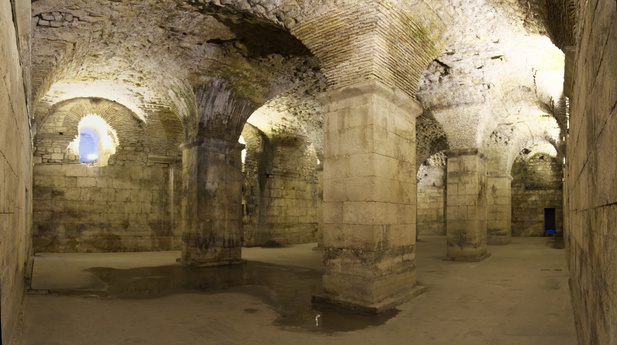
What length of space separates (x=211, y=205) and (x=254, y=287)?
3.23 m

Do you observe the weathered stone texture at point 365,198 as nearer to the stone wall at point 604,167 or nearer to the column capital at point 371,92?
the column capital at point 371,92

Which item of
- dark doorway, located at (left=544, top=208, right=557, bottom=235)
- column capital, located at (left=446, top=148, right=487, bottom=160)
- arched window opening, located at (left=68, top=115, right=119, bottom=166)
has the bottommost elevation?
dark doorway, located at (left=544, top=208, right=557, bottom=235)

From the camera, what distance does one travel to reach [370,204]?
5.48 metres

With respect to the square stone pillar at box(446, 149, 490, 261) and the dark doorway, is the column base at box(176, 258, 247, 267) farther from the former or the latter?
the dark doorway

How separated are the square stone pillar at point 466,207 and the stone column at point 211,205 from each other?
520cm

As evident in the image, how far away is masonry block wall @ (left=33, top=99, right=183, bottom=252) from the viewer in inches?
477

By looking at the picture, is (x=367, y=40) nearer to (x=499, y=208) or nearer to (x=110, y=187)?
(x=110, y=187)

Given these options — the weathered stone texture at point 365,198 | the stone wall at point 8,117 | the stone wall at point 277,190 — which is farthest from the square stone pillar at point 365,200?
the stone wall at point 277,190

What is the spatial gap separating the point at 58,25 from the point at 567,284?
8773 mm

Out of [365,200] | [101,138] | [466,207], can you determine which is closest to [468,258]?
[466,207]

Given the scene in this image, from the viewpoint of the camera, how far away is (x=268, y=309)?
5.64m

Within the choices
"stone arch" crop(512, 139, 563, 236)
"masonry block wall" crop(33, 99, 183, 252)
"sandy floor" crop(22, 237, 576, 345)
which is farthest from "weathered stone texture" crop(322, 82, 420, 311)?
"stone arch" crop(512, 139, 563, 236)

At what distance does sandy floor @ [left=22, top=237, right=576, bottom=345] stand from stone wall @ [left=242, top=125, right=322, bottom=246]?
6.12 metres

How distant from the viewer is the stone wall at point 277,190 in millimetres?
15188
